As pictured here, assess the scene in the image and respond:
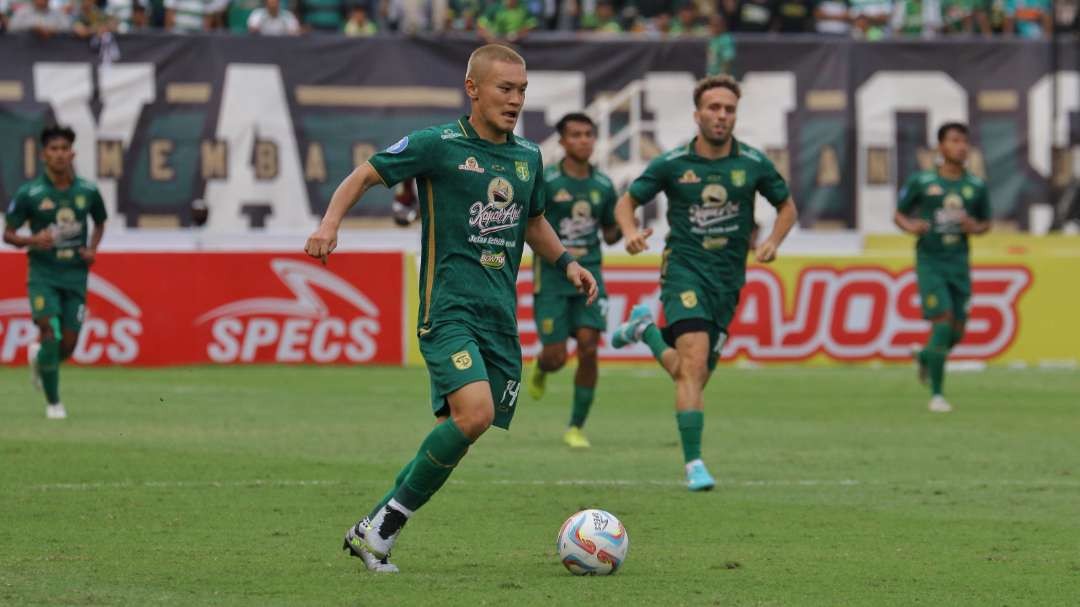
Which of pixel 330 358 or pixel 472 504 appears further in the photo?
pixel 330 358

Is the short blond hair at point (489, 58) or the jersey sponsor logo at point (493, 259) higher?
the short blond hair at point (489, 58)

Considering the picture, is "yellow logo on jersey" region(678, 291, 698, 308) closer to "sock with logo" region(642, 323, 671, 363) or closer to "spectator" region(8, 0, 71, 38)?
"sock with logo" region(642, 323, 671, 363)

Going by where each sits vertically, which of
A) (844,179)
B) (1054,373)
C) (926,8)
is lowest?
(1054,373)

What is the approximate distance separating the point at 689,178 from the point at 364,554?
15.3 feet

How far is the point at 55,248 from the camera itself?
1616 cm

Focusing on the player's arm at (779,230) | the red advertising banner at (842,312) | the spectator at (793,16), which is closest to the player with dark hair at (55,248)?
the player's arm at (779,230)

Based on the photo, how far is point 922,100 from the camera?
2758cm

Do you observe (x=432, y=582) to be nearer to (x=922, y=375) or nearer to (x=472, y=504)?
(x=472, y=504)

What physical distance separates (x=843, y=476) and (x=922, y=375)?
7.42 m

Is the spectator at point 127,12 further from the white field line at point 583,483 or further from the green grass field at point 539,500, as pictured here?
the white field line at point 583,483

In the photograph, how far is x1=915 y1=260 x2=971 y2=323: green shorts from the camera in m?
17.6

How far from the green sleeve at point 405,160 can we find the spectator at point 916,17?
2215 cm

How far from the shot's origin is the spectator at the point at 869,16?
28.8 metres

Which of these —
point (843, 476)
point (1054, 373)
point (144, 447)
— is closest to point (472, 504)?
point (843, 476)
